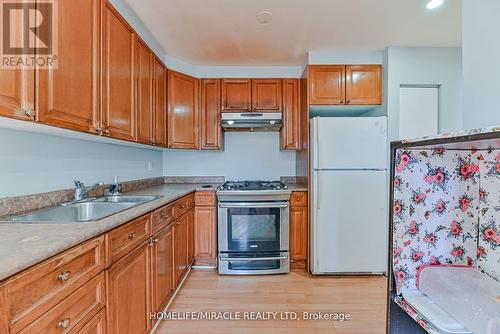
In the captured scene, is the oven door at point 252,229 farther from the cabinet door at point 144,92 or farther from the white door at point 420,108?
the white door at point 420,108

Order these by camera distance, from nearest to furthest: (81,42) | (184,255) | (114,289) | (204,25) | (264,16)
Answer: (114,289) → (81,42) → (264,16) → (204,25) → (184,255)

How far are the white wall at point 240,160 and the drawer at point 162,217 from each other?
143cm

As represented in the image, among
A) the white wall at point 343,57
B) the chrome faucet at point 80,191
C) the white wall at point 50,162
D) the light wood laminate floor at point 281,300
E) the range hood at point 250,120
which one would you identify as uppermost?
the white wall at point 343,57

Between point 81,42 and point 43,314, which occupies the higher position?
point 81,42

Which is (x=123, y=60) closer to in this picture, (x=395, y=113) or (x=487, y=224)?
(x=487, y=224)

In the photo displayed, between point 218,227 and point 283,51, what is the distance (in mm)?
2089

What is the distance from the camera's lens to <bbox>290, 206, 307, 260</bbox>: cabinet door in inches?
115

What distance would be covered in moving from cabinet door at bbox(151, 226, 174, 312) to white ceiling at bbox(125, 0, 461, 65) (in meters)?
1.80

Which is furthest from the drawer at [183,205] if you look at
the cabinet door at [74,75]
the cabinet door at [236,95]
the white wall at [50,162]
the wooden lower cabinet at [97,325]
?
the cabinet door at [236,95]

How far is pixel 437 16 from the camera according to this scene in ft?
7.29

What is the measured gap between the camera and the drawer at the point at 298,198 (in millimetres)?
2910

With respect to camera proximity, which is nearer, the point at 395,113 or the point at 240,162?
the point at 395,113

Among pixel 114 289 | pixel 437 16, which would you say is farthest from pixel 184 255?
pixel 437 16

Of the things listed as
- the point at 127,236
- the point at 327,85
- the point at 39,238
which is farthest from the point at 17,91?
the point at 327,85
